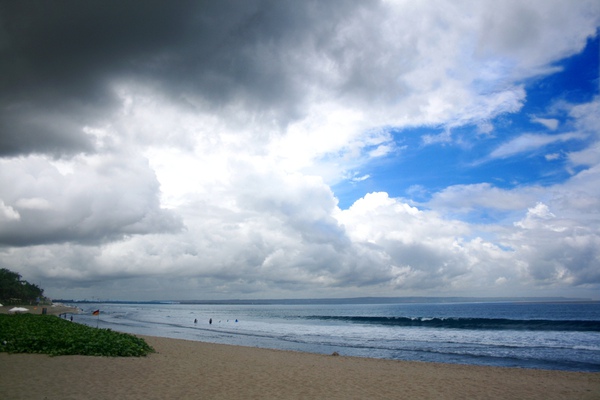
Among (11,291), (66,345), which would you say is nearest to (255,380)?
(66,345)

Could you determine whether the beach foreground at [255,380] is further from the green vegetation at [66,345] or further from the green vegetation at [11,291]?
the green vegetation at [11,291]

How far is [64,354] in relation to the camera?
17.5 meters

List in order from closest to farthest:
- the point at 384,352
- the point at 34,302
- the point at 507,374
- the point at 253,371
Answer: the point at 253,371 < the point at 507,374 < the point at 384,352 < the point at 34,302

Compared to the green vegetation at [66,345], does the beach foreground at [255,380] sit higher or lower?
lower

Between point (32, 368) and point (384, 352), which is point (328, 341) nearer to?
point (384, 352)

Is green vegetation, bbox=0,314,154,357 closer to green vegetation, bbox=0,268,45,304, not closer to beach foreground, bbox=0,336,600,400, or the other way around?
beach foreground, bbox=0,336,600,400

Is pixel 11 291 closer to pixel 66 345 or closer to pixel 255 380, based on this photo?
Result: pixel 66 345

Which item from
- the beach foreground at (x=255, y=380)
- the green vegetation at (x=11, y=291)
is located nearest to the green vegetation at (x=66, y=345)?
the beach foreground at (x=255, y=380)

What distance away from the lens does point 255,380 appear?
48.9ft

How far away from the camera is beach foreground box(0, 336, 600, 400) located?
12.1m

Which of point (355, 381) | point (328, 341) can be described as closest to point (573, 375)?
point (355, 381)

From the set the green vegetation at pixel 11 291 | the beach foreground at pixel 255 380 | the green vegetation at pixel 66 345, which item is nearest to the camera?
the beach foreground at pixel 255 380

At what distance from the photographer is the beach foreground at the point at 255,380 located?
12078 millimetres

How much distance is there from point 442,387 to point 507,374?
6.80 meters
